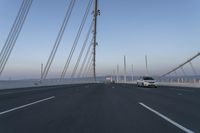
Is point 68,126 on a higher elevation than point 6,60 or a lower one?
lower

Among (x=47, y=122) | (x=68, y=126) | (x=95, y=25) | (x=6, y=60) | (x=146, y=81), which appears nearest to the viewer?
(x=68, y=126)

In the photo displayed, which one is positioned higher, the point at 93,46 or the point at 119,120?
the point at 93,46

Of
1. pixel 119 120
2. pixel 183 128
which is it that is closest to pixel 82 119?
pixel 119 120

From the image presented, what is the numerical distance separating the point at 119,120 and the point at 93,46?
315 feet

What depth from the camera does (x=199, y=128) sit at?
7.36 m

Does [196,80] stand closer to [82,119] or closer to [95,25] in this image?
[82,119]

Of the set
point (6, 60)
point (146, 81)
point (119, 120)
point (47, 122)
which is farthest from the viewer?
point (146, 81)

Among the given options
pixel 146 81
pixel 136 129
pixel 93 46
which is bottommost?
pixel 136 129

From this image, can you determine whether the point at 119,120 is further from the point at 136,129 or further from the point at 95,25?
the point at 95,25

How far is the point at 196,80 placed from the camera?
41188 mm

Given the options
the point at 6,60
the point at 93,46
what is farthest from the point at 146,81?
the point at 93,46

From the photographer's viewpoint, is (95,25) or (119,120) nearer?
(119,120)

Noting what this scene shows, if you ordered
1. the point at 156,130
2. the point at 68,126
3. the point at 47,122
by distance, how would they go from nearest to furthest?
the point at 156,130 → the point at 68,126 → the point at 47,122

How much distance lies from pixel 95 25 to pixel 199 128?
82547 mm
